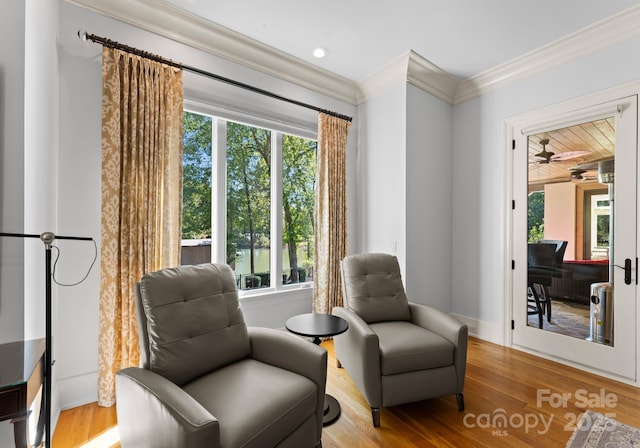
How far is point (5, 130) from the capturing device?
57.8 inches

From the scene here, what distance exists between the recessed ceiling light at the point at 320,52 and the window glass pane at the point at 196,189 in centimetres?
121

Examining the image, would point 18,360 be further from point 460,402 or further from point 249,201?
A: point 460,402

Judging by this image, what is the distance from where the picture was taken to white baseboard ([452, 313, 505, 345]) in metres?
3.44

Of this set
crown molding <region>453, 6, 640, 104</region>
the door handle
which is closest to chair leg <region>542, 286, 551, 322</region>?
the door handle

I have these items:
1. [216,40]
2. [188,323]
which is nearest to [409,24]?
[216,40]

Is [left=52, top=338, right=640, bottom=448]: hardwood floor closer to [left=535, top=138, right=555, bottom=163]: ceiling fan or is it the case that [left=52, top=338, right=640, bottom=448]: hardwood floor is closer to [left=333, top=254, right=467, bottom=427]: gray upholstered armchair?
[left=333, top=254, right=467, bottom=427]: gray upholstered armchair

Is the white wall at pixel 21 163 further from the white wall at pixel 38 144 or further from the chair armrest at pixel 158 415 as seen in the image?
the chair armrest at pixel 158 415

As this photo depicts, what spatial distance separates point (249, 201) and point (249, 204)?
3 centimetres

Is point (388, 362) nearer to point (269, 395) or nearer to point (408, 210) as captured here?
point (269, 395)

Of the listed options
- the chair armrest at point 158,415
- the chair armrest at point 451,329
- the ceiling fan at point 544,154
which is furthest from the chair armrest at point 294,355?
the ceiling fan at point 544,154

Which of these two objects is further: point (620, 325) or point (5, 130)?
point (620, 325)

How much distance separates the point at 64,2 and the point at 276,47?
5.24ft

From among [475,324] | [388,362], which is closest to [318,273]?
[388,362]

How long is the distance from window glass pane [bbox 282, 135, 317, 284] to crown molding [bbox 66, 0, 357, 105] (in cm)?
65
